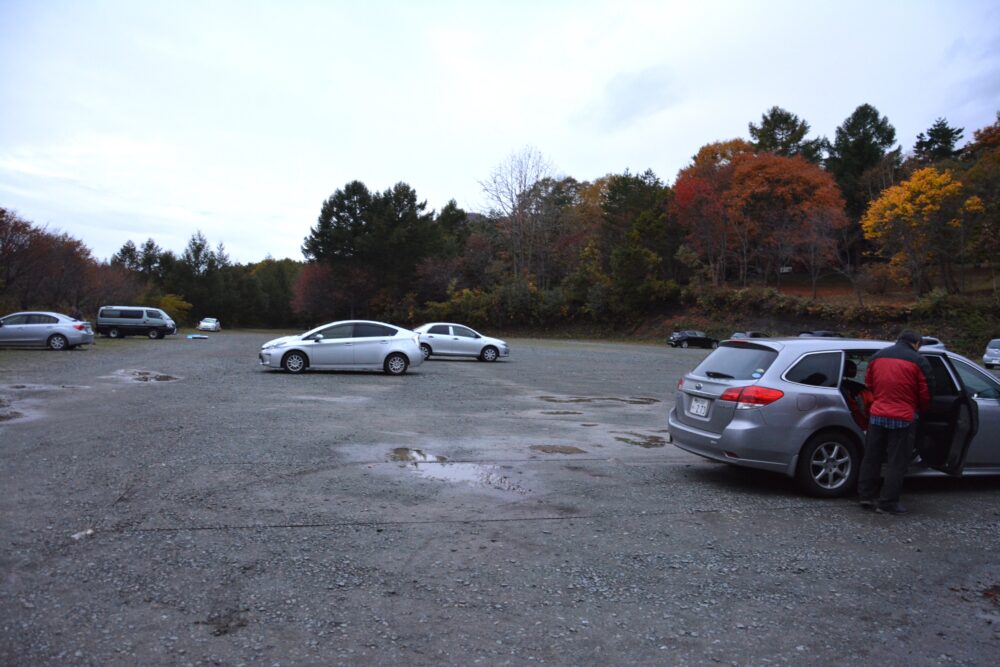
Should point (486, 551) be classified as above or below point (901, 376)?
below

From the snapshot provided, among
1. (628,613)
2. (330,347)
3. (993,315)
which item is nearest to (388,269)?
(993,315)

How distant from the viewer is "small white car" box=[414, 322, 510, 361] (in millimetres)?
28797

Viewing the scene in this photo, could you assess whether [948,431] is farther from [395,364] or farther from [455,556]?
[395,364]

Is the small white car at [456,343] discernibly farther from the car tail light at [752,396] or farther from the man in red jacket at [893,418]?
the man in red jacket at [893,418]

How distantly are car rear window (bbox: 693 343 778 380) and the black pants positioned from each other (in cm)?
115

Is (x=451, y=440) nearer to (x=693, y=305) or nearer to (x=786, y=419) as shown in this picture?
(x=786, y=419)

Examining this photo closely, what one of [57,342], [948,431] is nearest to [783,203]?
[57,342]

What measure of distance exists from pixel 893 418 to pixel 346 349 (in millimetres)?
15511

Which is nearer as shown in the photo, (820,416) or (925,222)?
(820,416)

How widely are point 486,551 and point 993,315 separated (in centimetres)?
4668

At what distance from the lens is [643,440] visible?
1034 cm

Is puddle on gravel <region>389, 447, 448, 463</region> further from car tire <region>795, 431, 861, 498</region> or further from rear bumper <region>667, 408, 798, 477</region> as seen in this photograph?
car tire <region>795, 431, 861, 498</region>

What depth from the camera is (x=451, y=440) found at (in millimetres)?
9758

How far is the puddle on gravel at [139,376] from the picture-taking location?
56.4 feet
